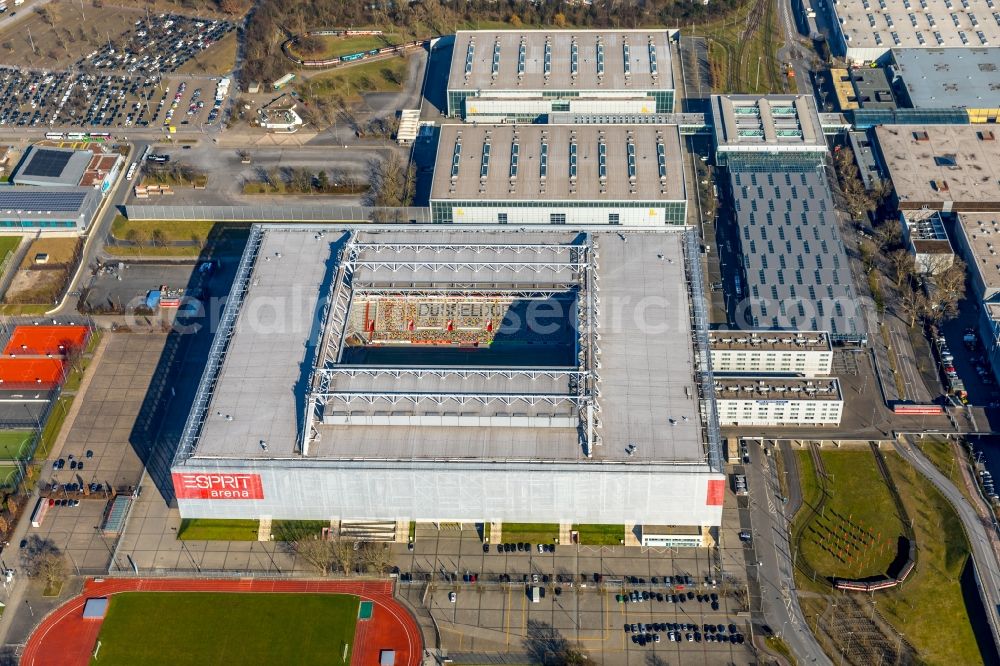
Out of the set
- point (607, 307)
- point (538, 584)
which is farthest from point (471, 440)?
point (607, 307)

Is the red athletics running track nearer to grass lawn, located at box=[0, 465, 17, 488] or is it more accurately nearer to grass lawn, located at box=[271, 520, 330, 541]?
grass lawn, located at box=[271, 520, 330, 541]

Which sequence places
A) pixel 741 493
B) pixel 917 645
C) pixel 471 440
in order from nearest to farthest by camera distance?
pixel 917 645 < pixel 471 440 < pixel 741 493

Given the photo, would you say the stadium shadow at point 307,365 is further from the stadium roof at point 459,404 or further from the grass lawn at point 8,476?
the grass lawn at point 8,476

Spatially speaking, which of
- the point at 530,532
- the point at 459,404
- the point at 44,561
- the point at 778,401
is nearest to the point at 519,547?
the point at 530,532

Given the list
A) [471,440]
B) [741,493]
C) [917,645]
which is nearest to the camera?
[917,645]

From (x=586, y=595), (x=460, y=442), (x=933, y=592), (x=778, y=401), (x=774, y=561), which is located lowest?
(x=586, y=595)

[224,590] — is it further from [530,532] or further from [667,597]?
[667,597]

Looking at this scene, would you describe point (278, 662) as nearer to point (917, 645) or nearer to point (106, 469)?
point (106, 469)
